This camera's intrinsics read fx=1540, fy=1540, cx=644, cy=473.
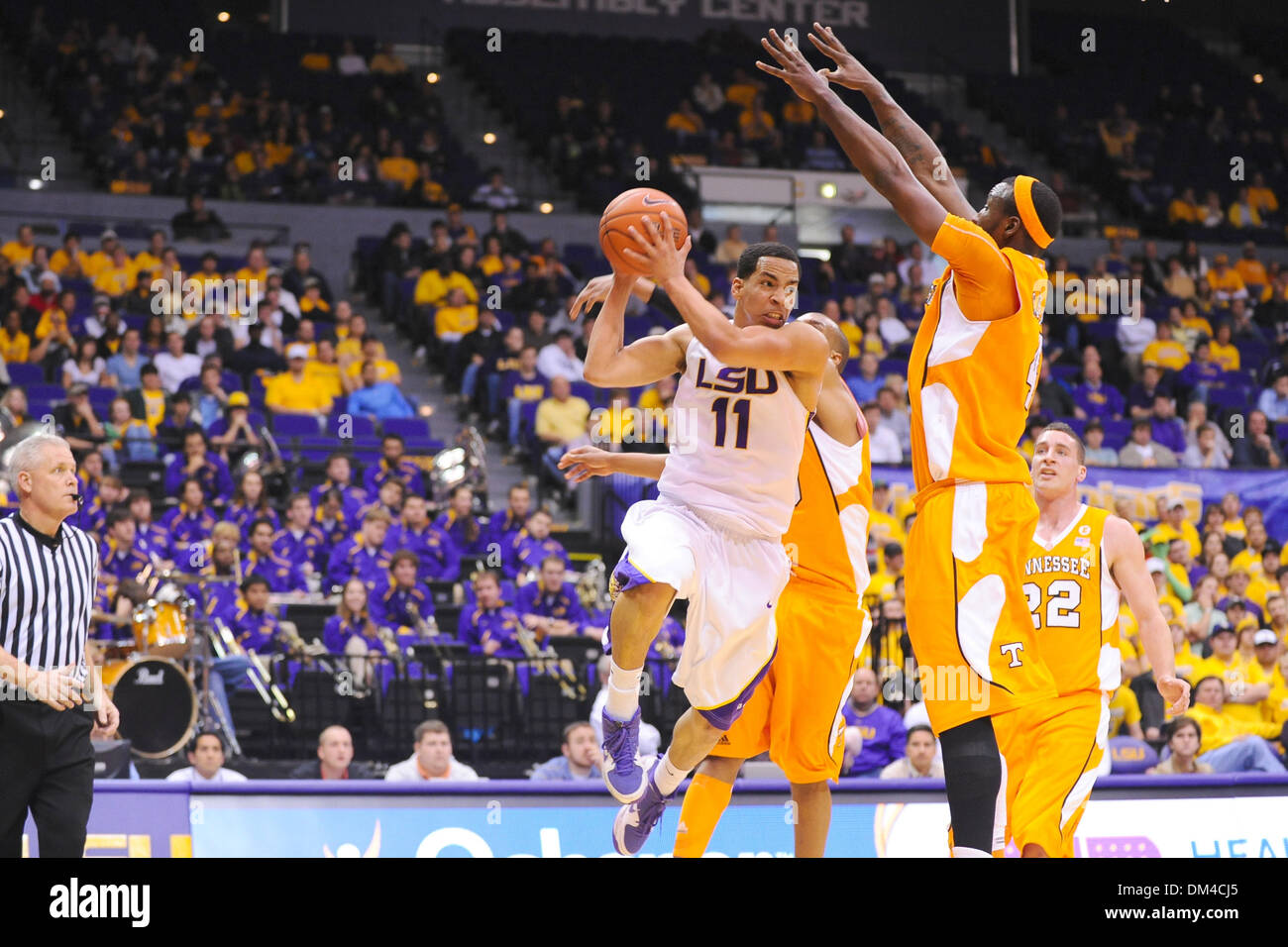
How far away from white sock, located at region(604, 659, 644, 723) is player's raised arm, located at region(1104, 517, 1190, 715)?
1.89 metres

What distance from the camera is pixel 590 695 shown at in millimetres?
11188

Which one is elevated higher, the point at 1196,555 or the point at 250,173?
the point at 250,173

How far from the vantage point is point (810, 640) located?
581cm

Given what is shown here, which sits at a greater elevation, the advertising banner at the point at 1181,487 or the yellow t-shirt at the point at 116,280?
the yellow t-shirt at the point at 116,280

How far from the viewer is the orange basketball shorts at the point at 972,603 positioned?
5141mm

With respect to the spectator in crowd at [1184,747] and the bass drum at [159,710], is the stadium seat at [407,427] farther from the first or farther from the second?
the spectator in crowd at [1184,747]

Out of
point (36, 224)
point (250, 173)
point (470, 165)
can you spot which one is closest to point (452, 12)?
point (470, 165)

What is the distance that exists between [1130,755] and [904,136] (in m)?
6.77

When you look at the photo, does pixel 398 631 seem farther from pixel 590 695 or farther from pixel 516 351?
pixel 516 351

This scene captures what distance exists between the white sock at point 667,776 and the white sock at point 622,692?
226 millimetres

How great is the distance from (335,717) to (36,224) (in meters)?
9.25

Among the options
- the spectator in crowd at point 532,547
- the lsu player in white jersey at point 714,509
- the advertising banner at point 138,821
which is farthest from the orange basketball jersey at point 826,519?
the spectator in crowd at point 532,547

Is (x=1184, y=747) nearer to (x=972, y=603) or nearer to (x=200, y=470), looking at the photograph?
(x=972, y=603)

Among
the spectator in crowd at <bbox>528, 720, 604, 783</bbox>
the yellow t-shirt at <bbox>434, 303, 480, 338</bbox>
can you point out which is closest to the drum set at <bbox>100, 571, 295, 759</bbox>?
the spectator in crowd at <bbox>528, 720, 604, 783</bbox>
